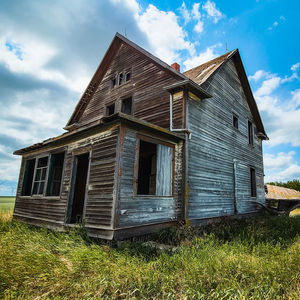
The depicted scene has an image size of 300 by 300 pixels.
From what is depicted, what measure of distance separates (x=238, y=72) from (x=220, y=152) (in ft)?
21.5

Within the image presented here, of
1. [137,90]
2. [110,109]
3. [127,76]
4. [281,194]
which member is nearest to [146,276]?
[137,90]

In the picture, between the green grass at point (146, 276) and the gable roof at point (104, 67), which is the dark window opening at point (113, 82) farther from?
the green grass at point (146, 276)

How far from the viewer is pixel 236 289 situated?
10.9 ft

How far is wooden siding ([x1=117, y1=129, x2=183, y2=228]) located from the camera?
6.20 metres

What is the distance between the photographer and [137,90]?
11.0 meters

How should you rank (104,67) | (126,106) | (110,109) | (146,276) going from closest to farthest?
(146,276) → (126,106) → (110,109) → (104,67)

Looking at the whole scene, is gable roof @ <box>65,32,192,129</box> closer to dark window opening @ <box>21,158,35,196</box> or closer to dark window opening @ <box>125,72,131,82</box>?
dark window opening @ <box>125,72,131,82</box>

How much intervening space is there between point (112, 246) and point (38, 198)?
537 cm

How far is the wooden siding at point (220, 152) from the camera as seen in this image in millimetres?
8777

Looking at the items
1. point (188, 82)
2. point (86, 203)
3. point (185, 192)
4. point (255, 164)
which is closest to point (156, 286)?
point (86, 203)

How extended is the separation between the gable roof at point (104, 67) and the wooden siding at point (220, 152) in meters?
2.77

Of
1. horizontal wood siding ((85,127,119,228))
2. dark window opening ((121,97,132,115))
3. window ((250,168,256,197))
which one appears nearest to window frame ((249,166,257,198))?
window ((250,168,256,197))

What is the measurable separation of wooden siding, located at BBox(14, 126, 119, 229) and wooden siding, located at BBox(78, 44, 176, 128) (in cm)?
327

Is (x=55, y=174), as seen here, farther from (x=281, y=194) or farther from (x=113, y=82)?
(x=281, y=194)
